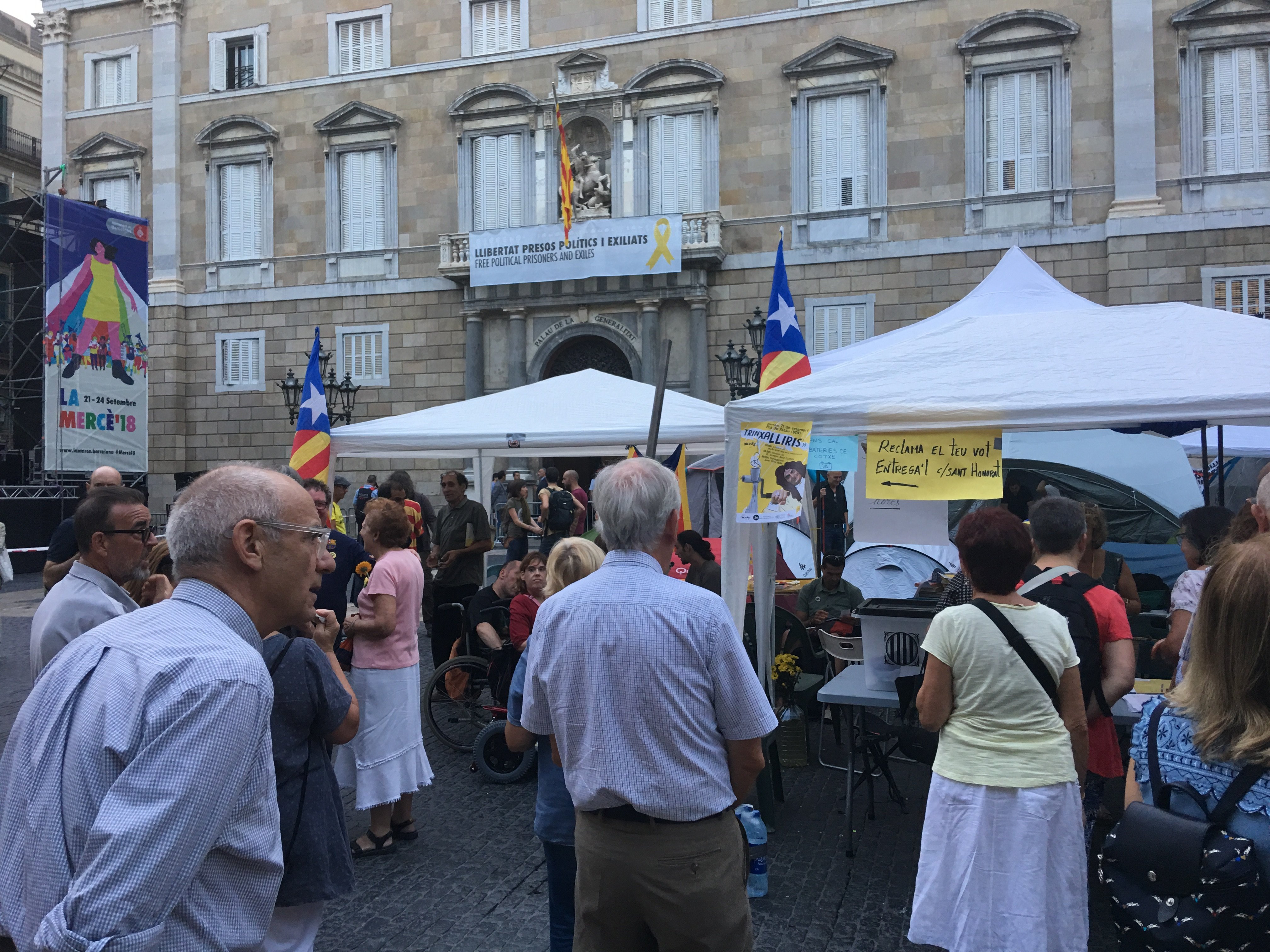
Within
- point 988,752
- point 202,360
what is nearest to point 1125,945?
point 988,752

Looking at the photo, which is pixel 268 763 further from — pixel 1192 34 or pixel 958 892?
pixel 1192 34

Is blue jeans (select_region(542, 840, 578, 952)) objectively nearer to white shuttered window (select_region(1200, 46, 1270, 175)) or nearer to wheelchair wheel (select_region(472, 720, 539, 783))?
wheelchair wheel (select_region(472, 720, 539, 783))

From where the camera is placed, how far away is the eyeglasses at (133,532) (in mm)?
3330

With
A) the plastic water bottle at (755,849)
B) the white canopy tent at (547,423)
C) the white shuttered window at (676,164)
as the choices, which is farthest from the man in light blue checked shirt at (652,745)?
the white shuttered window at (676,164)

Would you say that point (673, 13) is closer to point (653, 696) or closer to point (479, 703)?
point (479, 703)

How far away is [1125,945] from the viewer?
195cm

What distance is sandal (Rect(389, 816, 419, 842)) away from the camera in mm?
4840

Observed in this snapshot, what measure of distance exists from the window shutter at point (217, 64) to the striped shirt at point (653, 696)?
77.3 ft

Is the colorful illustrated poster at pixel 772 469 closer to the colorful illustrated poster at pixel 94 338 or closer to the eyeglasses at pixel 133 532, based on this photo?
the eyeglasses at pixel 133 532

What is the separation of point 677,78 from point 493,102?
13.0ft

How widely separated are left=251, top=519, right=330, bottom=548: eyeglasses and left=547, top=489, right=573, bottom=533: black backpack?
9.07 m

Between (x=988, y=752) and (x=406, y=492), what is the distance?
617cm

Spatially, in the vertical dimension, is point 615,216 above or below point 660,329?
above

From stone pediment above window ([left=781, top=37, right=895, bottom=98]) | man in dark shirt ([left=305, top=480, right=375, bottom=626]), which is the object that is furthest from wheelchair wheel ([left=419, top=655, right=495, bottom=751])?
stone pediment above window ([left=781, top=37, right=895, bottom=98])
